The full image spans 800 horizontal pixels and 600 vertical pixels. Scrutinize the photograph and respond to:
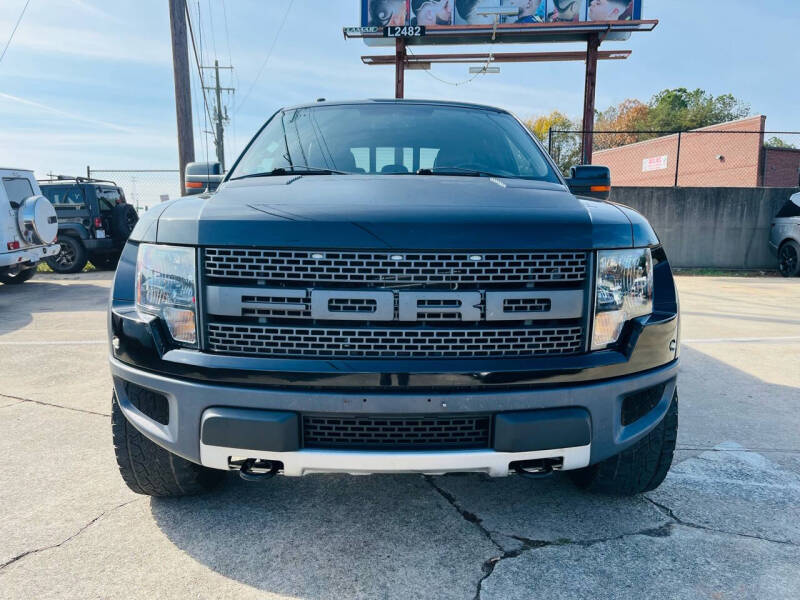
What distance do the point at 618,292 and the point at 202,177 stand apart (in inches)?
94.8

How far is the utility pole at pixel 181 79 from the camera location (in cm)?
967

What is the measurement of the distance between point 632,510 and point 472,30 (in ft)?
44.3

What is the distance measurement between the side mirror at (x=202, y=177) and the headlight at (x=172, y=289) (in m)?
1.24

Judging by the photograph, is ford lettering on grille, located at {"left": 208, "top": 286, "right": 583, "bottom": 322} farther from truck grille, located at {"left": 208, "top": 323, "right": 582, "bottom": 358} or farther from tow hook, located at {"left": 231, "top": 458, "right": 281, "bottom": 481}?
tow hook, located at {"left": 231, "top": 458, "right": 281, "bottom": 481}

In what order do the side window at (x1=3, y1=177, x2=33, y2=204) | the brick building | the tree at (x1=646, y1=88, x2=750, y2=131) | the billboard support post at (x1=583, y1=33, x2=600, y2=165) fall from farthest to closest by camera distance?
the tree at (x1=646, y1=88, x2=750, y2=131)
the brick building
the billboard support post at (x1=583, y1=33, x2=600, y2=165)
the side window at (x1=3, y1=177, x2=33, y2=204)

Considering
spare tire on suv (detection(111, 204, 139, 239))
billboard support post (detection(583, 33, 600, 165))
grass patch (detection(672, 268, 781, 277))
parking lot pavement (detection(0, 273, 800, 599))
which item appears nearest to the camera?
parking lot pavement (detection(0, 273, 800, 599))

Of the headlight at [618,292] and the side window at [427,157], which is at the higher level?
the side window at [427,157]

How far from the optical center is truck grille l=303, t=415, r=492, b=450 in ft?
6.00

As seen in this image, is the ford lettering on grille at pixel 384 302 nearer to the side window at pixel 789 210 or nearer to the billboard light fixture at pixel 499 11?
the side window at pixel 789 210

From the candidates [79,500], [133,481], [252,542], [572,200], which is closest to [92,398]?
[79,500]

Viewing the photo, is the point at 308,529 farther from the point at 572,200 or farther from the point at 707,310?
the point at 707,310

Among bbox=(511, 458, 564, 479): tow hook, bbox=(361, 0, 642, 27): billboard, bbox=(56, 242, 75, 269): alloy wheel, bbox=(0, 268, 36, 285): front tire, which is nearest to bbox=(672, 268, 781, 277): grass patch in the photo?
bbox=(361, 0, 642, 27): billboard

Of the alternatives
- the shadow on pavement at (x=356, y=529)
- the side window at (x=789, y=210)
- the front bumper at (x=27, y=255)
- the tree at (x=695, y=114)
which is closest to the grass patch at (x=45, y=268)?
the front bumper at (x=27, y=255)

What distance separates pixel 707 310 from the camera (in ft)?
25.0
